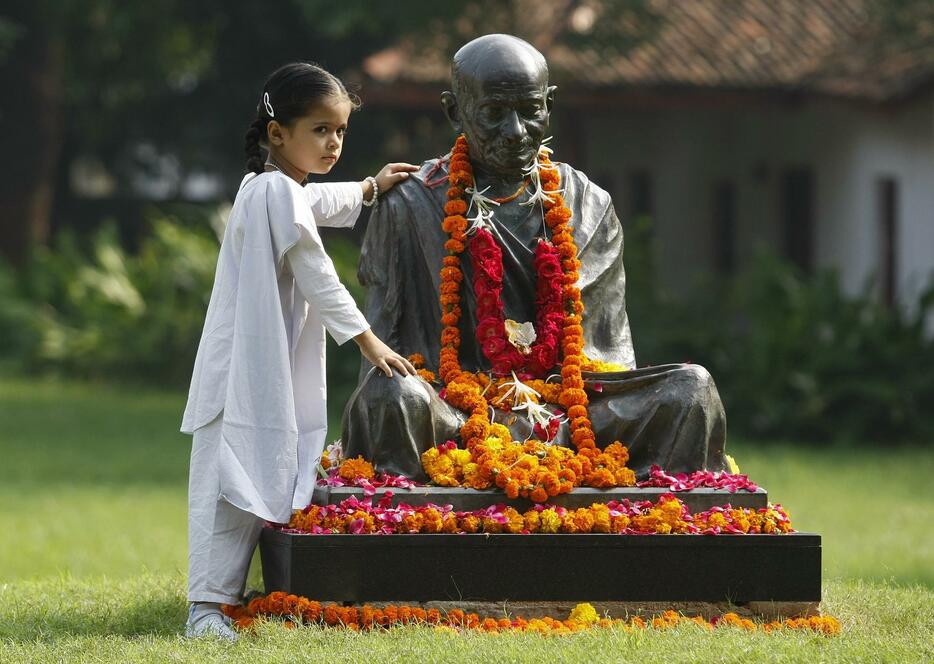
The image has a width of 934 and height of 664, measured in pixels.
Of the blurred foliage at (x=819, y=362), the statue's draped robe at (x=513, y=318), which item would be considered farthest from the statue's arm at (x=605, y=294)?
the blurred foliage at (x=819, y=362)

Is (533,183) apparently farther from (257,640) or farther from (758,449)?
(758,449)

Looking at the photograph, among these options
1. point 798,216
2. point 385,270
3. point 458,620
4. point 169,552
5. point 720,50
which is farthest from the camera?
point 798,216

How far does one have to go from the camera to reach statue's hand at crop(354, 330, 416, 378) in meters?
6.30

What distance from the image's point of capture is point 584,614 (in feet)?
20.0

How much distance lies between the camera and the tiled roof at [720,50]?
A: 16.4m

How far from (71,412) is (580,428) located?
11.2 m

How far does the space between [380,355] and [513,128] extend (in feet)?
3.62

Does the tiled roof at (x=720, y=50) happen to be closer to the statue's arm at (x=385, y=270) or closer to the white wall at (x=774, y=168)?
the white wall at (x=774, y=168)

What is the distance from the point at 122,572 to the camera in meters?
9.50

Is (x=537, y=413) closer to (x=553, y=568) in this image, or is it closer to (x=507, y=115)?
(x=553, y=568)

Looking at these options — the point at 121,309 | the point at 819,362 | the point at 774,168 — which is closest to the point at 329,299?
the point at 819,362

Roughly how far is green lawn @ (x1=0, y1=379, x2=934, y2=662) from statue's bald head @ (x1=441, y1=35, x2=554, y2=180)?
201cm

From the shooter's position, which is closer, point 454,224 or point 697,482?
point 697,482

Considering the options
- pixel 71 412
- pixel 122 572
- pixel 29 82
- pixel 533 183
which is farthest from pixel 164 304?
pixel 533 183
